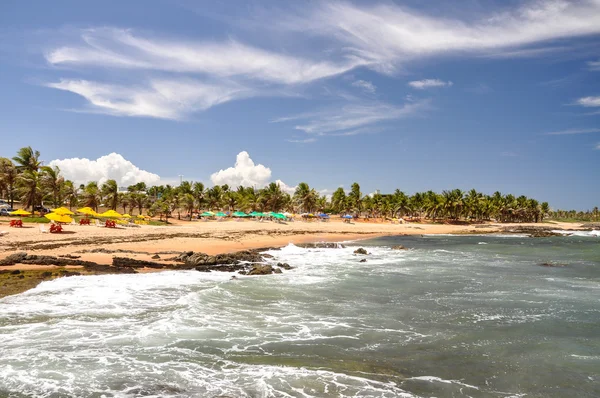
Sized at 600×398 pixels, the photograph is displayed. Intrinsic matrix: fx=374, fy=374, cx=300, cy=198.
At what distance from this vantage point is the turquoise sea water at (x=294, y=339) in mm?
9930

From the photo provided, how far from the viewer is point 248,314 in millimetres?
16719

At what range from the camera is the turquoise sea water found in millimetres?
9930

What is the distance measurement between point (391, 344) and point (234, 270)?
54.2 ft

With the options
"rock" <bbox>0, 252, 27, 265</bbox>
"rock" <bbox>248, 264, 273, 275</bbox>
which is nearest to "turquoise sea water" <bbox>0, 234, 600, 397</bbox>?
"rock" <bbox>248, 264, 273, 275</bbox>

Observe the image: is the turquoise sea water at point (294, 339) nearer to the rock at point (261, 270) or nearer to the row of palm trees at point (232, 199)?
the rock at point (261, 270)

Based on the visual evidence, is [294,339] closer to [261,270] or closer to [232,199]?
[261,270]

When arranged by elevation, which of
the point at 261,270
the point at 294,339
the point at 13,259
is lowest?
the point at 294,339

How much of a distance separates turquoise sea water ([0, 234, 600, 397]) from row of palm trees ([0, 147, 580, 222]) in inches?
2152

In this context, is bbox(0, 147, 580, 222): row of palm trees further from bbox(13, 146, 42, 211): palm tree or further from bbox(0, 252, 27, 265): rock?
bbox(0, 252, 27, 265): rock

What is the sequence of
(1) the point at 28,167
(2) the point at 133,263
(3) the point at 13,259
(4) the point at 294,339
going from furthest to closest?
(1) the point at 28,167 → (2) the point at 133,263 → (3) the point at 13,259 → (4) the point at 294,339

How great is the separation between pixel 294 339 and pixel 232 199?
97.6 m

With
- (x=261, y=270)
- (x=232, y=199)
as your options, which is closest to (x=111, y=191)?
(x=232, y=199)

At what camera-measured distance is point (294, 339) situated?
44.5 feet

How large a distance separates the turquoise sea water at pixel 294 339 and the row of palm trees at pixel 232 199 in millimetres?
54651
